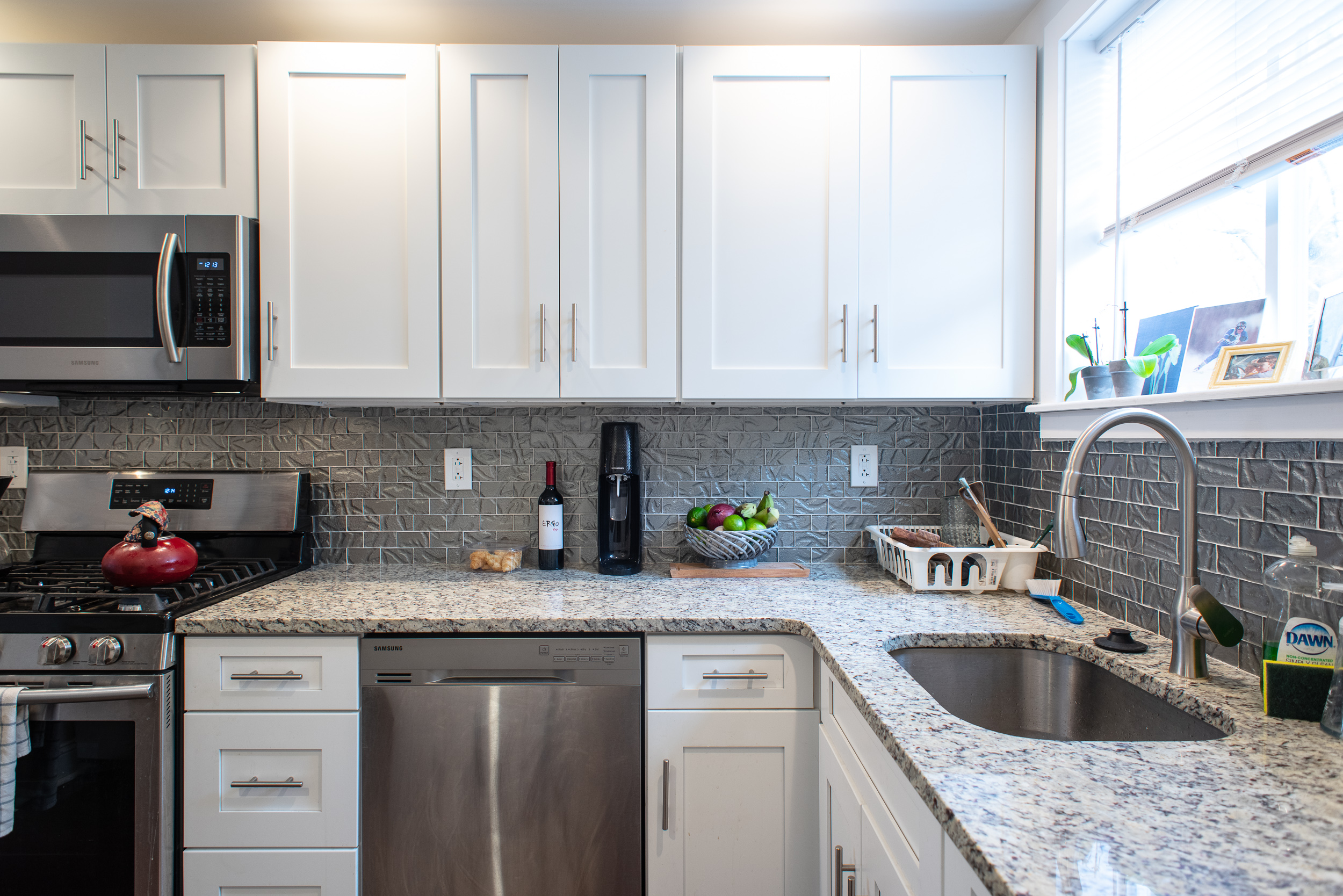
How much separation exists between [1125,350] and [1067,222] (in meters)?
0.36

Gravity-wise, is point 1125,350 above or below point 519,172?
below

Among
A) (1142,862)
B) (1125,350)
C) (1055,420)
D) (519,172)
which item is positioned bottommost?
(1142,862)

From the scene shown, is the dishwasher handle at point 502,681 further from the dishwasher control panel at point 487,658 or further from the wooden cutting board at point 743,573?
the wooden cutting board at point 743,573

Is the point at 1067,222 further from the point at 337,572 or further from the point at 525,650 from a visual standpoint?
the point at 337,572

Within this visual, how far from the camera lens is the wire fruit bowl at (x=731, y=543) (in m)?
1.85

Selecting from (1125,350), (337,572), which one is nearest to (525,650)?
(337,572)

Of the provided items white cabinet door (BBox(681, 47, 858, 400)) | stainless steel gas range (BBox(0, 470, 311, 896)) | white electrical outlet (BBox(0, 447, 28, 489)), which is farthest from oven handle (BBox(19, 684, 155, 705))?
white cabinet door (BBox(681, 47, 858, 400))

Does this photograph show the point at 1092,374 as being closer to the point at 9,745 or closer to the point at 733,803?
the point at 733,803

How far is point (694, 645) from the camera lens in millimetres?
1479

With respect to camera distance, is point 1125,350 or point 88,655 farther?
point 1125,350

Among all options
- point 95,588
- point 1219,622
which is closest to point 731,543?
point 1219,622

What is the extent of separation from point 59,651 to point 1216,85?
257cm

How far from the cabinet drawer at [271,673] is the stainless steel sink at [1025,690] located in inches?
46.9

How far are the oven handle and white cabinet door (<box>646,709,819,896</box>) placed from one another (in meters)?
1.06
